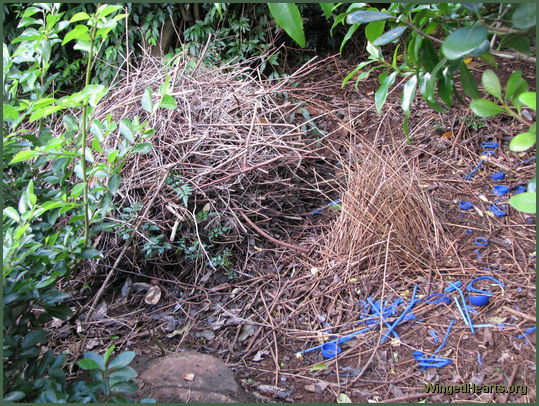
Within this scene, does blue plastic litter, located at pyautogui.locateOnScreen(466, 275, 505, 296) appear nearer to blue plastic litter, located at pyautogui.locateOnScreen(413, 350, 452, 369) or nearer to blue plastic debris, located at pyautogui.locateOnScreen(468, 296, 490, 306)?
blue plastic debris, located at pyautogui.locateOnScreen(468, 296, 490, 306)

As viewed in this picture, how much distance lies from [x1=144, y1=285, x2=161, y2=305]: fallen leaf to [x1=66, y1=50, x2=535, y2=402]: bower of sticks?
18 millimetres

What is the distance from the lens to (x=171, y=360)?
2.01m

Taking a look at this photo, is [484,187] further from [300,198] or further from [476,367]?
[476,367]

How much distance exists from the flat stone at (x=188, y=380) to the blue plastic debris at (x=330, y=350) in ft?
1.47

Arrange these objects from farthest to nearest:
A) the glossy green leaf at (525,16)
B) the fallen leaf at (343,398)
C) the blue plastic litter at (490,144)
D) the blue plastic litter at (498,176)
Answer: the blue plastic litter at (490,144) → the blue plastic litter at (498,176) → the fallen leaf at (343,398) → the glossy green leaf at (525,16)

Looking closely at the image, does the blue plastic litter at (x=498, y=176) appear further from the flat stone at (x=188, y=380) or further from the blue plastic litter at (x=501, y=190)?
the flat stone at (x=188, y=380)

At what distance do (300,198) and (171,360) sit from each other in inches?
56.6

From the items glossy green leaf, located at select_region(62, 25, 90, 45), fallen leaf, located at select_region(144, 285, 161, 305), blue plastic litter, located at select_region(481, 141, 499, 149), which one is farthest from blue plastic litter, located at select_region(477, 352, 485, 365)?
glossy green leaf, located at select_region(62, 25, 90, 45)

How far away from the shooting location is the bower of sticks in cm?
207

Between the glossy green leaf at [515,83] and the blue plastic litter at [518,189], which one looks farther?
the blue plastic litter at [518,189]

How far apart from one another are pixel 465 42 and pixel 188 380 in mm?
1542

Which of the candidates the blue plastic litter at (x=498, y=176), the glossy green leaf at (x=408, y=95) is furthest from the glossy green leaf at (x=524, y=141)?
the blue plastic litter at (x=498, y=176)

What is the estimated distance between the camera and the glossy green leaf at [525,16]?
36.1 inches

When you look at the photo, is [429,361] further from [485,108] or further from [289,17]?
[289,17]
